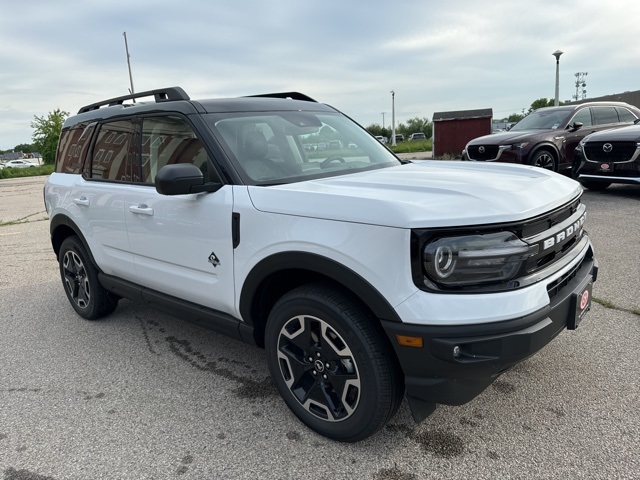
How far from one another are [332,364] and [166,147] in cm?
188

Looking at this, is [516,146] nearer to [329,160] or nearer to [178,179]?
[329,160]

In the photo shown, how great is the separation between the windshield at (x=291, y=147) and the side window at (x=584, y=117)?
823 cm

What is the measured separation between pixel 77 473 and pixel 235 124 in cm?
213

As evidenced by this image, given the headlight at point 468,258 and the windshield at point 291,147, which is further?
the windshield at point 291,147

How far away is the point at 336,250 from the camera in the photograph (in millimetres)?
2252

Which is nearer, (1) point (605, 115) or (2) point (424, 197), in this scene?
(2) point (424, 197)

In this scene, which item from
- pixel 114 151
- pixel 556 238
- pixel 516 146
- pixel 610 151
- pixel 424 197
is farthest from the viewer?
pixel 516 146

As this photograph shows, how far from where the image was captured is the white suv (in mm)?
2061

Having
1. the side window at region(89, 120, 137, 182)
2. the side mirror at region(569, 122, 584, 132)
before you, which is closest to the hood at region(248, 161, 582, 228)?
the side window at region(89, 120, 137, 182)

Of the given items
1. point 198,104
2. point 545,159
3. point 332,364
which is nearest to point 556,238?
point 332,364

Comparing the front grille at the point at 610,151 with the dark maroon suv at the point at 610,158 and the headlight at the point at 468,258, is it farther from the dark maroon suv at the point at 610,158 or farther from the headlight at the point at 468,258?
the headlight at the point at 468,258

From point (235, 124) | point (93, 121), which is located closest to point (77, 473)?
point (235, 124)

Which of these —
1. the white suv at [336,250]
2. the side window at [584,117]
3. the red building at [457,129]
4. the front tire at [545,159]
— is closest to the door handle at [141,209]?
the white suv at [336,250]

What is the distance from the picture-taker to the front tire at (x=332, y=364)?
7.40 ft
